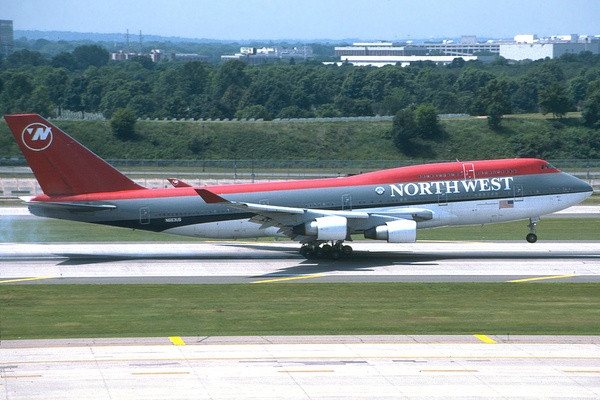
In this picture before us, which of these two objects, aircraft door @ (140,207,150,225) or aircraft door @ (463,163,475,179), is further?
aircraft door @ (463,163,475,179)

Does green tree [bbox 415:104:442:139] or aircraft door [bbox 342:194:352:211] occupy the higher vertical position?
green tree [bbox 415:104:442:139]

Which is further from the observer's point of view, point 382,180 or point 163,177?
point 163,177

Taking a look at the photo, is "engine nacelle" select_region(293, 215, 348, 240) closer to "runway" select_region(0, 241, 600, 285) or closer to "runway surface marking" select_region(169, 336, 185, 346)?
"runway" select_region(0, 241, 600, 285)

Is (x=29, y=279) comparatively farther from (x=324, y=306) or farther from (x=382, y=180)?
(x=382, y=180)

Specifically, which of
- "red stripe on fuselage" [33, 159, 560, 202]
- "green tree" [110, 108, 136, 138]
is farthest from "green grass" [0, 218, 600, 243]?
"green tree" [110, 108, 136, 138]

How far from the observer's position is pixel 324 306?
37438 millimetres

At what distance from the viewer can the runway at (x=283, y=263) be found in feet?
146

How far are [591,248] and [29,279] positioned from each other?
32.7 m

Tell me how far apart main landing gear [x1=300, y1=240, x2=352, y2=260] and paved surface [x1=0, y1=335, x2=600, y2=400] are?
59.7 feet

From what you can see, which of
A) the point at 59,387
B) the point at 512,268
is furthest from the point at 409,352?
the point at 512,268

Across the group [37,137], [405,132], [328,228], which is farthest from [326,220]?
[405,132]

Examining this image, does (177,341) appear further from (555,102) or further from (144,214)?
(555,102)

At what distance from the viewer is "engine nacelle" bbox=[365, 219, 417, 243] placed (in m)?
Result: 48.0

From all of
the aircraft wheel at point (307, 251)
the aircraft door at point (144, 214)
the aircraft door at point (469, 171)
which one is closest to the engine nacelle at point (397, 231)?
the aircraft wheel at point (307, 251)
